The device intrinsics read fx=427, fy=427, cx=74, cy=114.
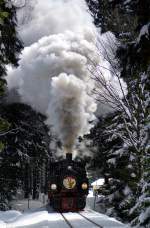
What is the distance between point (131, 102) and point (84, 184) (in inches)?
380

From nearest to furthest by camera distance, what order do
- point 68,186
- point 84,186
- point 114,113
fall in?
point 68,186 < point 84,186 < point 114,113

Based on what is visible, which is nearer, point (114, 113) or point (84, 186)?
point (84, 186)

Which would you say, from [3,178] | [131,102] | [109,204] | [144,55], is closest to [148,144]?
[144,55]

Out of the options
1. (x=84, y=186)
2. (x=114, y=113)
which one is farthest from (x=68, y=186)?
(x=114, y=113)

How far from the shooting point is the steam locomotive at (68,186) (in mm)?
24203

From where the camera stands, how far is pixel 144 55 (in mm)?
7535

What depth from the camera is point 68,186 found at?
24.3 m

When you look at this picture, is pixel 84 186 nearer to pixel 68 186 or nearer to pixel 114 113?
pixel 68 186

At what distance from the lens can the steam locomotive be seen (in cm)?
2420

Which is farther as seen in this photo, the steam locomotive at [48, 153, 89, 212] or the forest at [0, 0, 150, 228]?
the steam locomotive at [48, 153, 89, 212]

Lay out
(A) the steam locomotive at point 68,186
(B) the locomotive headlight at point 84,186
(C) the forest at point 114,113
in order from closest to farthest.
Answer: (C) the forest at point 114,113, (A) the steam locomotive at point 68,186, (B) the locomotive headlight at point 84,186

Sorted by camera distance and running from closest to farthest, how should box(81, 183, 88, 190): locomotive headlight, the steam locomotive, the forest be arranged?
the forest
the steam locomotive
box(81, 183, 88, 190): locomotive headlight

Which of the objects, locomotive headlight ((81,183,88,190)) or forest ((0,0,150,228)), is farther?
locomotive headlight ((81,183,88,190))

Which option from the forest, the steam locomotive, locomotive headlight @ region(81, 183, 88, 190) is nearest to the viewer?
the forest
